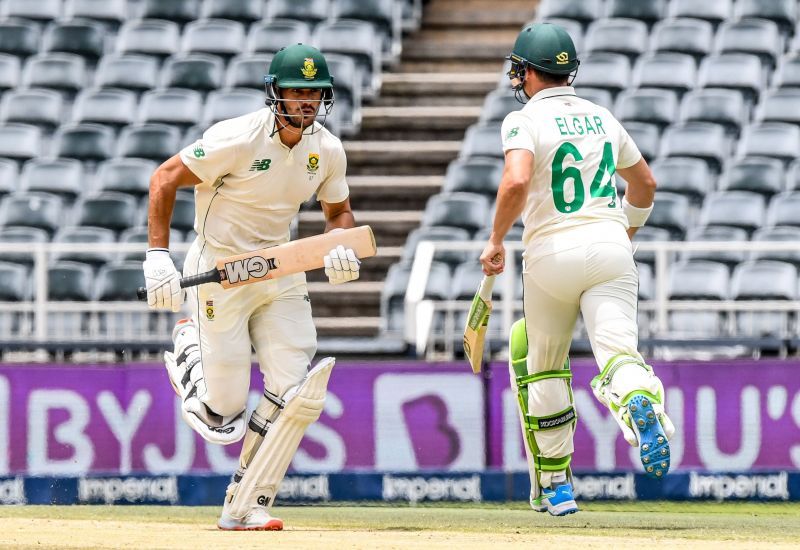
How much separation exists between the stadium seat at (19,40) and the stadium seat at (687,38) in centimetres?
572

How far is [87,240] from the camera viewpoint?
13250 mm

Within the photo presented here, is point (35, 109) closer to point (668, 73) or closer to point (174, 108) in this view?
point (174, 108)

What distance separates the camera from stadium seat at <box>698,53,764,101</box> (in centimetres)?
1428

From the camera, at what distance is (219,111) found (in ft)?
47.5

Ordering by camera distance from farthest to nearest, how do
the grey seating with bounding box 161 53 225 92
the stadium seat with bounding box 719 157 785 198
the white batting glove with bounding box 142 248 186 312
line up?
1. the grey seating with bounding box 161 53 225 92
2. the stadium seat with bounding box 719 157 785 198
3. the white batting glove with bounding box 142 248 186 312

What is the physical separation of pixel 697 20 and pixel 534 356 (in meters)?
8.09

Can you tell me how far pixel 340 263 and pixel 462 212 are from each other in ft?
18.6

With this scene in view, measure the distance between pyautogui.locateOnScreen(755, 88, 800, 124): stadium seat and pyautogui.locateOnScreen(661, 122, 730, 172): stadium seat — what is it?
0.39 m

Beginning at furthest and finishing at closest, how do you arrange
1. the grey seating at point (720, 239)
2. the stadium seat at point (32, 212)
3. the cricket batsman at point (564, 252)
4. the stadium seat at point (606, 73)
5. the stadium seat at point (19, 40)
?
the stadium seat at point (19, 40) → the stadium seat at point (606, 73) → the stadium seat at point (32, 212) → the grey seating at point (720, 239) → the cricket batsman at point (564, 252)

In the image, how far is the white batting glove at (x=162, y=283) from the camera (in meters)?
7.39

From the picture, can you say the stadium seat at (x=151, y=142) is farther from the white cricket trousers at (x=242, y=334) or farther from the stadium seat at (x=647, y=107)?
the white cricket trousers at (x=242, y=334)

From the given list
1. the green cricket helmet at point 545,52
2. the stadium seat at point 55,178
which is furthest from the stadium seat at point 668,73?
the green cricket helmet at point 545,52

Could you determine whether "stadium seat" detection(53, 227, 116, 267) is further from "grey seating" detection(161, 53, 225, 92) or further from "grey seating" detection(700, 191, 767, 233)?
"grey seating" detection(700, 191, 767, 233)

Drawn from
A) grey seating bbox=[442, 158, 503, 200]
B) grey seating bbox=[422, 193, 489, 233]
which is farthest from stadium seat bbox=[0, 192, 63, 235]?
grey seating bbox=[442, 158, 503, 200]
